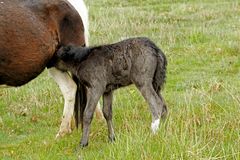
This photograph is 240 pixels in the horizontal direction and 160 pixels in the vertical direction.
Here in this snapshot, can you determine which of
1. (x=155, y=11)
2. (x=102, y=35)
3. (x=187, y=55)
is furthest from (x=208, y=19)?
(x=187, y=55)

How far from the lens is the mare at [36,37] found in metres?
7.30

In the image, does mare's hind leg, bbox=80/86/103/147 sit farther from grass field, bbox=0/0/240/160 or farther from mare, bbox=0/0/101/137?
mare, bbox=0/0/101/137

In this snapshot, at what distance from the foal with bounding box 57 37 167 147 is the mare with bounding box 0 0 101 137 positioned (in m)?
0.61

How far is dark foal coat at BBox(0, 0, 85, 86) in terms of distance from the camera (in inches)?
287

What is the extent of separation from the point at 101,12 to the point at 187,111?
11717 mm

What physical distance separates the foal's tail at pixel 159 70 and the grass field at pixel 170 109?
1.36 feet

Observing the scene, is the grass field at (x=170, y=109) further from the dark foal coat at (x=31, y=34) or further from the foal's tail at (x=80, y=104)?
the dark foal coat at (x=31, y=34)

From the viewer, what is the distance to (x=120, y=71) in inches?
280

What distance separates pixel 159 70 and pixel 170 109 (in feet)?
3.58

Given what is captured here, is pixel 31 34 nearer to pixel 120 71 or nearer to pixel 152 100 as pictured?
pixel 120 71

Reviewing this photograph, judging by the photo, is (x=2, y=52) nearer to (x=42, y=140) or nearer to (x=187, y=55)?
(x=42, y=140)

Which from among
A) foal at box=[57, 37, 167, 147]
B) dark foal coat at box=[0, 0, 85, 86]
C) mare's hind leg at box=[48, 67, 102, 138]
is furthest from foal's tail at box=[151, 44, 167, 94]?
mare's hind leg at box=[48, 67, 102, 138]

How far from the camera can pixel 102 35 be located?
14.4 m

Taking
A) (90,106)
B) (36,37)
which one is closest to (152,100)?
(90,106)
